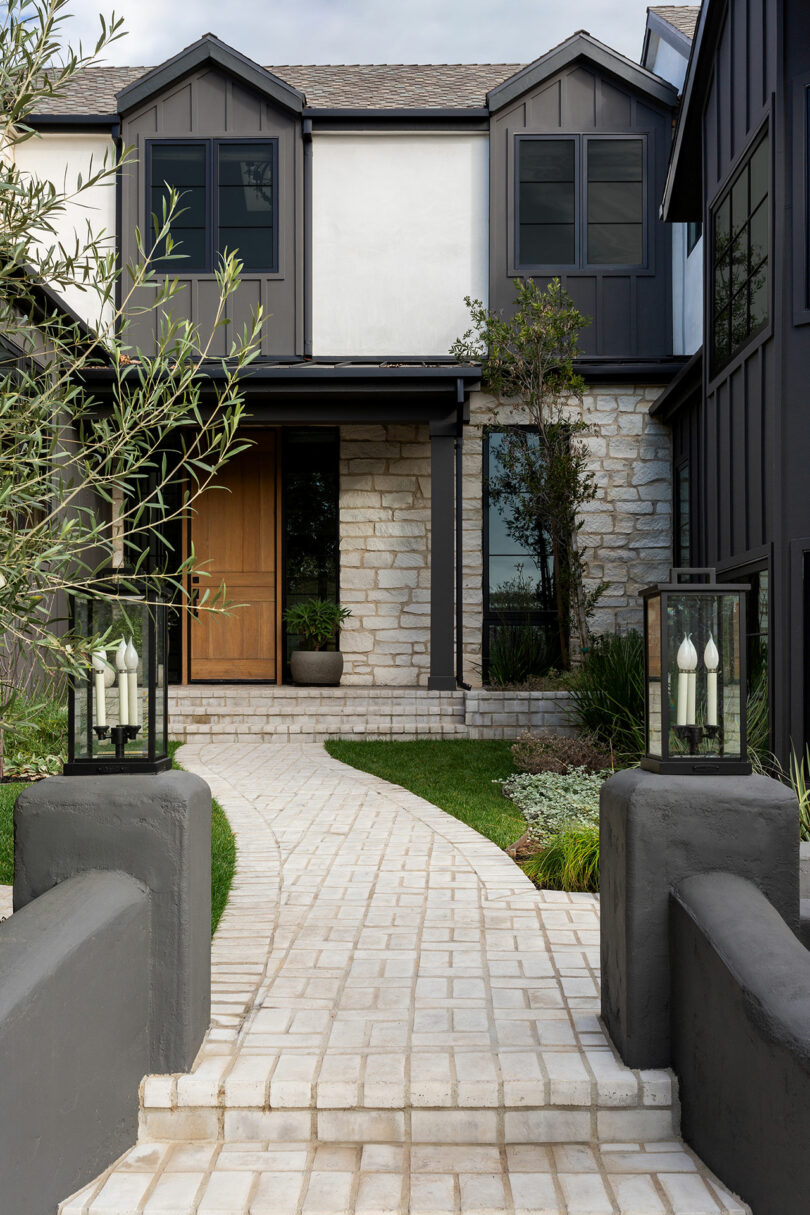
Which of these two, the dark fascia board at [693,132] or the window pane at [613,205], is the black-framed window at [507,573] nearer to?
the window pane at [613,205]

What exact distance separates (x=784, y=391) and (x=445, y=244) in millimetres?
5954

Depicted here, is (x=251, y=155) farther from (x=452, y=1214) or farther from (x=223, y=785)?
→ (x=452, y=1214)

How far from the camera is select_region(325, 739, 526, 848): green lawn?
6051 mm

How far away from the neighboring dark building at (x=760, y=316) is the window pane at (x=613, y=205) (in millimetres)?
2366

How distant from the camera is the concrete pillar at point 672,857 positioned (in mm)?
2736

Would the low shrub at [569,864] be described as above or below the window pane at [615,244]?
below

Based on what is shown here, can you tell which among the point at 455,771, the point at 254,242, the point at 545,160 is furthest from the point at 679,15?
the point at 455,771

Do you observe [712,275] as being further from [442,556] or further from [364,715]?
[364,715]

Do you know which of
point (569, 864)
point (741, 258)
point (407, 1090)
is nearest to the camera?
point (407, 1090)

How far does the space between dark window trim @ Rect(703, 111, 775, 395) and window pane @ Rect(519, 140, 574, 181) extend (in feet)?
11.8

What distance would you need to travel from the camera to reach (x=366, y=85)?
39.9 ft

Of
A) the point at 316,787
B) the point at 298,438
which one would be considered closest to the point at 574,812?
the point at 316,787

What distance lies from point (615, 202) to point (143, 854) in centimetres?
1024

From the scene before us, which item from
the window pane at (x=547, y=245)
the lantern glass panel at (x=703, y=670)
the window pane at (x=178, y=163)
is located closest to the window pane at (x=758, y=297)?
the lantern glass panel at (x=703, y=670)
